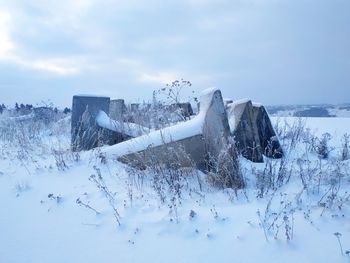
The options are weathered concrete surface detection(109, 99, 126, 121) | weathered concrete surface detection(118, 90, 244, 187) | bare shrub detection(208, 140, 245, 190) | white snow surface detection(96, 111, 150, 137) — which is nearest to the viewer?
bare shrub detection(208, 140, 245, 190)

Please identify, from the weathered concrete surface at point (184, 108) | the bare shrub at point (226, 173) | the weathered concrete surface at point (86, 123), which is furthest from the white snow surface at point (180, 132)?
the weathered concrete surface at point (184, 108)

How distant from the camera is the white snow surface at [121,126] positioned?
6188 mm

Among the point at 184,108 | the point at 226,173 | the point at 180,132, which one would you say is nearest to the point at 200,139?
the point at 180,132

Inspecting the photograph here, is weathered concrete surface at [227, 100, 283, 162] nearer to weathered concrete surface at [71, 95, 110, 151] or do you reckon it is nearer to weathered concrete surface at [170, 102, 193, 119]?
weathered concrete surface at [170, 102, 193, 119]

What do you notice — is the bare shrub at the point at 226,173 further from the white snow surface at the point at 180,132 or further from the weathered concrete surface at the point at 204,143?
the white snow surface at the point at 180,132

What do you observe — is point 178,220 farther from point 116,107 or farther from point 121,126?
point 116,107

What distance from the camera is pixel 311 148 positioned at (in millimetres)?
5766

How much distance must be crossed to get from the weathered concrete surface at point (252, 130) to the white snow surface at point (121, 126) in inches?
60.4

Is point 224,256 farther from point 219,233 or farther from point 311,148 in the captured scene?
point 311,148

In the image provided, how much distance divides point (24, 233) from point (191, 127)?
2237mm

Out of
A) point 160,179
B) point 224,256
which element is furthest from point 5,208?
point 224,256

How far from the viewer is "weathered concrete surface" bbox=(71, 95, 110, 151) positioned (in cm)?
642

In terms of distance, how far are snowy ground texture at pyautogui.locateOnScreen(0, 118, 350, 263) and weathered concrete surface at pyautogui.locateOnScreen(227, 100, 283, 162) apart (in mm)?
929

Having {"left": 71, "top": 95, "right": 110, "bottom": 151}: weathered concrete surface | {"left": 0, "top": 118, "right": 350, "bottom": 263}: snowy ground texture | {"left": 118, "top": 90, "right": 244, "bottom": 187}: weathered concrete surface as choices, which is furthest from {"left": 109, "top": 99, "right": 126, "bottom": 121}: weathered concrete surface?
{"left": 118, "top": 90, "right": 244, "bottom": 187}: weathered concrete surface
